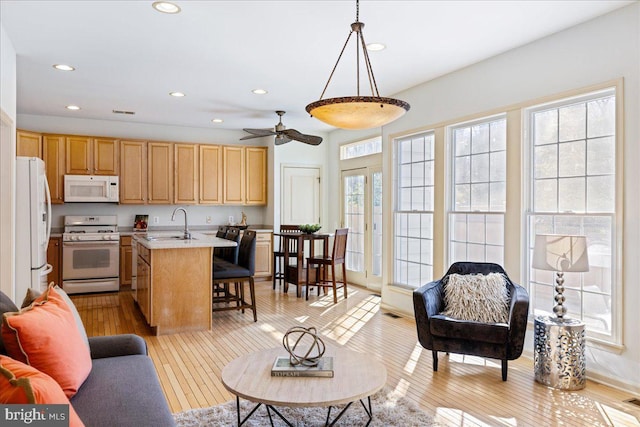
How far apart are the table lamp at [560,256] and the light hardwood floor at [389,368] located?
0.65 metres

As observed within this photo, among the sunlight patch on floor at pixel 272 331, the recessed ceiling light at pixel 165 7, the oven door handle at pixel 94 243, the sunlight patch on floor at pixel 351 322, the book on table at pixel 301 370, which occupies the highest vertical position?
the recessed ceiling light at pixel 165 7

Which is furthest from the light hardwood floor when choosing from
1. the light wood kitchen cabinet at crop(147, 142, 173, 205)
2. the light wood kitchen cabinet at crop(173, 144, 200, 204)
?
the light wood kitchen cabinet at crop(173, 144, 200, 204)

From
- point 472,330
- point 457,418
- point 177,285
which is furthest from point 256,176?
point 457,418

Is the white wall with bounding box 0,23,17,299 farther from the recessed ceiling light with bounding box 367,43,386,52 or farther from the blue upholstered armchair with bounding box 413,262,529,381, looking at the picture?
the blue upholstered armchair with bounding box 413,262,529,381

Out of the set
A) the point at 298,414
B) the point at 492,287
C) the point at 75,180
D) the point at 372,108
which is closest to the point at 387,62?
the point at 372,108

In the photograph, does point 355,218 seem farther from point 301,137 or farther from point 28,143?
point 28,143

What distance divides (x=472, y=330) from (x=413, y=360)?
2.22 feet

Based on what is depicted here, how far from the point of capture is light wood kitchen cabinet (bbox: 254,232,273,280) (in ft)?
24.9

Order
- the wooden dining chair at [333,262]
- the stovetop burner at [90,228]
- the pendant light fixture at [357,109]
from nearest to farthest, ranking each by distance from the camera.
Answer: the pendant light fixture at [357,109] → the wooden dining chair at [333,262] → the stovetop burner at [90,228]

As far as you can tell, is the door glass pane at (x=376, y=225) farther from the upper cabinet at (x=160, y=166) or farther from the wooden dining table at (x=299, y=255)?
the upper cabinet at (x=160, y=166)

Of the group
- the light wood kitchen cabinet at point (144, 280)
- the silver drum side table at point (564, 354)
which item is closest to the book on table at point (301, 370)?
the silver drum side table at point (564, 354)

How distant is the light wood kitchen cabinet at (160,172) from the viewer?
7105 mm

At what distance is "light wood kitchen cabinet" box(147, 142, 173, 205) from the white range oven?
881mm

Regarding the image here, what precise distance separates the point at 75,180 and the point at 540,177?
20.1ft
